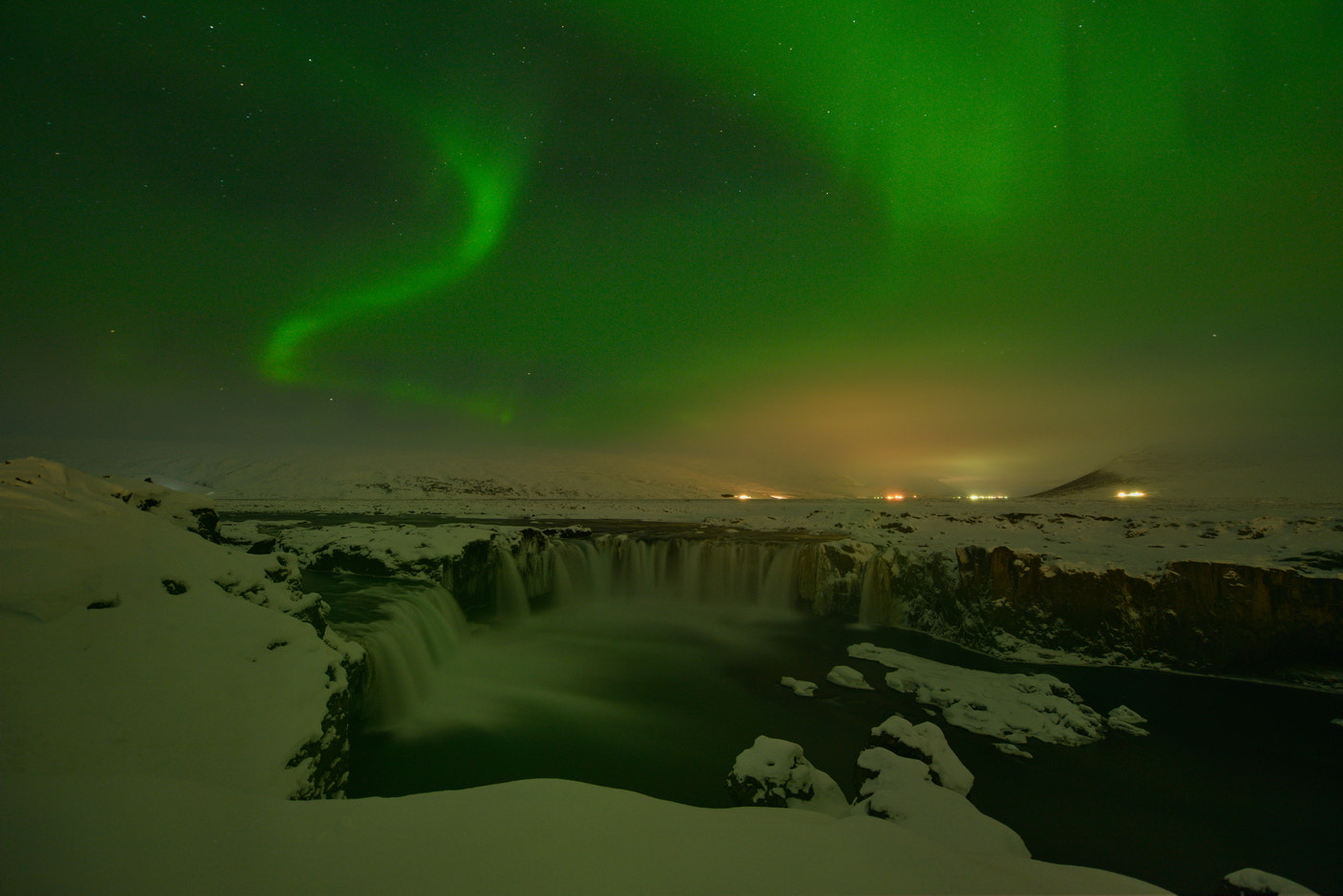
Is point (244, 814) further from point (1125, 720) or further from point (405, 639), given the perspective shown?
point (1125, 720)

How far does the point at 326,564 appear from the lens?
1820cm

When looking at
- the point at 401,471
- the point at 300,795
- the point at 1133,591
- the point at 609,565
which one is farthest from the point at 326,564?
the point at 401,471

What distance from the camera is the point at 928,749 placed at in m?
7.27

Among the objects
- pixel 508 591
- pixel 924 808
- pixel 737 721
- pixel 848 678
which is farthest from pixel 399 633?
pixel 924 808

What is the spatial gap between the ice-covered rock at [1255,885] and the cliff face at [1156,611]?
47.9 ft

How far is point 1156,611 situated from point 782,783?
16.3 m

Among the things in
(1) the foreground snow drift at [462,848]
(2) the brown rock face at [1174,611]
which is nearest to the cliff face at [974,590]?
(2) the brown rock face at [1174,611]

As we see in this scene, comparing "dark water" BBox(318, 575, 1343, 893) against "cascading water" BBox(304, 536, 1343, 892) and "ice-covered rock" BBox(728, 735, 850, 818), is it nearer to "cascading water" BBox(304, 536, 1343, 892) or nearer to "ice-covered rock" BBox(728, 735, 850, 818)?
"cascading water" BBox(304, 536, 1343, 892)

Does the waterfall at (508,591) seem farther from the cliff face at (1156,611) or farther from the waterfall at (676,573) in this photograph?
the cliff face at (1156,611)

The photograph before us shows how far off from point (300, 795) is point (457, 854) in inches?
97.1

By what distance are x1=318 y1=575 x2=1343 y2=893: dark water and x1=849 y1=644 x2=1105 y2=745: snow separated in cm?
39

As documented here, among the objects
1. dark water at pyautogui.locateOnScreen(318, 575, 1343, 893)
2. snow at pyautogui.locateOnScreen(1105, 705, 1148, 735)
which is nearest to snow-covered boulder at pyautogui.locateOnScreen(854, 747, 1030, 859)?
dark water at pyautogui.locateOnScreen(318, 575, 1343, 893)

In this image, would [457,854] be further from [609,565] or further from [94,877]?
[609,565]

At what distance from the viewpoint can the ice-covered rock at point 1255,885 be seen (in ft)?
13.4
